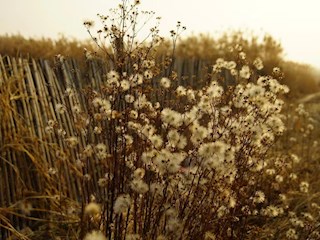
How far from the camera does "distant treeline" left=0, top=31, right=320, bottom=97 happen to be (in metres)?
7.03

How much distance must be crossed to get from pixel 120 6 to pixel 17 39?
476 cm

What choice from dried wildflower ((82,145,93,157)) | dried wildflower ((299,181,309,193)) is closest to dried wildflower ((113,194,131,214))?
dried wildflower ((82,145,93,157))

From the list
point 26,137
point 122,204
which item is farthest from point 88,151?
point 26,137

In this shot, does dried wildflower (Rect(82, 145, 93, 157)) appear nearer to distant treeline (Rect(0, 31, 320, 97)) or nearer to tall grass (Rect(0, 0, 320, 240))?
tall grass (Rect(0, 0, 320, 240))

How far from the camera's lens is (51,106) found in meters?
4.79

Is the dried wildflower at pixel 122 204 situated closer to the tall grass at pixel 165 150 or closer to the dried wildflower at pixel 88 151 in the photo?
the tall grass at pixel 165 150

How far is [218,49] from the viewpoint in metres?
10.5

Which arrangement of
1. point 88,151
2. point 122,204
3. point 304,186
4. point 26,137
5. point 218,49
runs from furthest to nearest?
point 218,49 → point 304,186 → point 26,137 → point 88,151 → point 122,204

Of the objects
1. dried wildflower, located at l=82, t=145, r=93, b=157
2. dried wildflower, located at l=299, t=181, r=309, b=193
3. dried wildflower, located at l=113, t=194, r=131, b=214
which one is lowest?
dried wildflower, located at l=299, t=181, r=309, b=193

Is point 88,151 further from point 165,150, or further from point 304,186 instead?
point 304,186

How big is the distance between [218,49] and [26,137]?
23.1 feet

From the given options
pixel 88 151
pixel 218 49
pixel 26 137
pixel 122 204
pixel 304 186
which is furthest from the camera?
pixel 218 49

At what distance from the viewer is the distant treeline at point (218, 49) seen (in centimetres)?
703

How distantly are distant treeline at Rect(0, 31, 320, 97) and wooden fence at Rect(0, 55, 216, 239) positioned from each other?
142 cm
